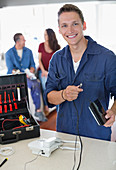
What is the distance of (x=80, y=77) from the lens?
1508 mm

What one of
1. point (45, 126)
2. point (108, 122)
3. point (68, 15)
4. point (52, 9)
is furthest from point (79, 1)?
point (45, 126)

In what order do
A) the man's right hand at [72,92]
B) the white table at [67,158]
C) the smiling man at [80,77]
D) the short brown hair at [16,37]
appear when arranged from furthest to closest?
the short brown hair at [16,37] → the smiling man at [80,77] → the man's right hand at [72,92] → the white table at [67,158]

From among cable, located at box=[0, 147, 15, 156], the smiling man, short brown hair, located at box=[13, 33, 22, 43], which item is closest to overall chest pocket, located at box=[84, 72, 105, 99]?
the smiling man

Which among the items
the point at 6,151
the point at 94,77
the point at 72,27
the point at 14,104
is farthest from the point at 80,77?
the point at 6,151

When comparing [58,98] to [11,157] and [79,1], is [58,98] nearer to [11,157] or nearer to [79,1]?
[11,157]

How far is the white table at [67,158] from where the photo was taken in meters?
1.10

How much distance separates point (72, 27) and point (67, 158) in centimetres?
86

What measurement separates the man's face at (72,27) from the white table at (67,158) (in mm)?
677

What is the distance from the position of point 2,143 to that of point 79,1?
103 cm

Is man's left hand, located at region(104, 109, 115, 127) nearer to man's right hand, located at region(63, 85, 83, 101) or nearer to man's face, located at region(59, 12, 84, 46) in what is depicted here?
man's right hand, located at region(63, 85, 83, 101)

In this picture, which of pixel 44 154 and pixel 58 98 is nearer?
pixel 44 154

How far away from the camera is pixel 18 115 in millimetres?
1586

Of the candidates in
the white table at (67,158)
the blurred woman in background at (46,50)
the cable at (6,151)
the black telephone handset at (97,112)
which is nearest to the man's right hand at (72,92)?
the black telephone handset at (97,112)

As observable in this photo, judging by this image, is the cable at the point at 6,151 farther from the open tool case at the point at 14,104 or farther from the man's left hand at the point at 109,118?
the man's left hand at the point at 109,118
